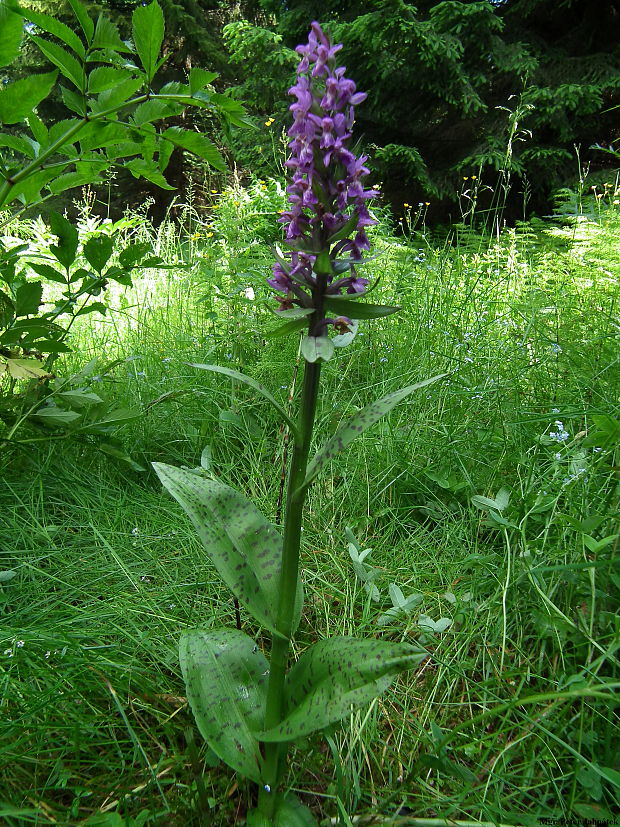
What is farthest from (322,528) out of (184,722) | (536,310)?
(536,310)

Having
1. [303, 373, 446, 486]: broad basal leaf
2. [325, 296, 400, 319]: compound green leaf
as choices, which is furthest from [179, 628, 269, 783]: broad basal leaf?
[325, 296, 400, 319]: compound green leaf

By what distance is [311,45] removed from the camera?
949 millimetres

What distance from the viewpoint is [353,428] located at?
3.05 ft

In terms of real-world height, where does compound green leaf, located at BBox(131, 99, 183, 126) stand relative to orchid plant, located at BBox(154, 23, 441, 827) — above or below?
above

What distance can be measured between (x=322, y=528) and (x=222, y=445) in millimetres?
671

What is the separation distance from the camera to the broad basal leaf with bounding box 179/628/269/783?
3.15 feet

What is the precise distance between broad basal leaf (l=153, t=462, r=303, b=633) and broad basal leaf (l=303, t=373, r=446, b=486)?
23 cm

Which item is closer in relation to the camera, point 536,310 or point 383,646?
point 383,646

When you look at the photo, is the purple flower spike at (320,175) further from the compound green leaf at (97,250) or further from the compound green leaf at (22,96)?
the compound green leaf at (97,250)

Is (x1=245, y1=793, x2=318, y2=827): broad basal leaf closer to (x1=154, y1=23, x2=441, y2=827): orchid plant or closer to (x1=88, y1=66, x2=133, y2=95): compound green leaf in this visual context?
(x1=154, y1=23, x2=441, y2=827): orchid plant

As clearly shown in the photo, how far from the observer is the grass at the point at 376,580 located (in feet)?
3.18

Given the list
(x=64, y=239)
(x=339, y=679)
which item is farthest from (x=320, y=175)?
(x=64, y=239)

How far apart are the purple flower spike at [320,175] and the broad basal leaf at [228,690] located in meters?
0.70

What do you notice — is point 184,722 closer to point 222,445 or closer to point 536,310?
point 222,445
